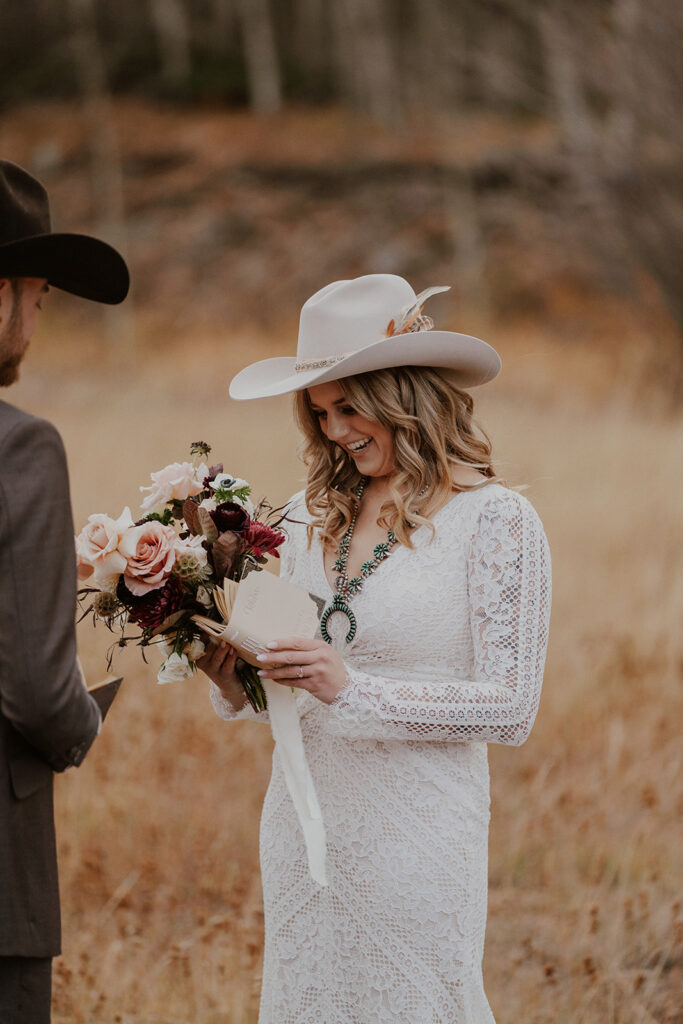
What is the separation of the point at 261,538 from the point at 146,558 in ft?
0.88

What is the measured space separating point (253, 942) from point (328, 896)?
133 centimetres

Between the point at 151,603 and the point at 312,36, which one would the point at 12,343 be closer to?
the point at 151,603

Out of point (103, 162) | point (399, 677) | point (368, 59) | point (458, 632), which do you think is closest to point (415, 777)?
point (399, 677)

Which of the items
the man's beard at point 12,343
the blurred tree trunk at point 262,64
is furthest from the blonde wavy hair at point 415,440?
the blurred tree trunk at point 262,64

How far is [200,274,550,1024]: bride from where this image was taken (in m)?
2.37

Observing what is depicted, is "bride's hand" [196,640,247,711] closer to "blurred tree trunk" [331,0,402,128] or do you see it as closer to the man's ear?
the man's ear

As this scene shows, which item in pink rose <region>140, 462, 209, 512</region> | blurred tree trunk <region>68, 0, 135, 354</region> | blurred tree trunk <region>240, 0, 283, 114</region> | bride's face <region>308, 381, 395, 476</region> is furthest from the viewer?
blurred tree trunk <region>240, 0, 283, 114</region>

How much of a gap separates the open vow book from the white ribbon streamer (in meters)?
0.16

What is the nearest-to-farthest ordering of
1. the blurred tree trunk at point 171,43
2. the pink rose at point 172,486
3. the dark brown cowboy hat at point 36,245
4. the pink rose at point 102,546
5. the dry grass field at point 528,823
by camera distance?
the dark brown cowboy hat at point 36,245 → the pink rose at point 102,546 → the pink rose at point 172,486 → the dry grass field at point 528,823 → the blurred tree trunk at point 171,43

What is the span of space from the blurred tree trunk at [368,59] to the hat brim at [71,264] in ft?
82.7

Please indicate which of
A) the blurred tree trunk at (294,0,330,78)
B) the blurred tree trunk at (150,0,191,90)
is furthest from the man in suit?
the blurred tree trunk at (294,0,330,78)

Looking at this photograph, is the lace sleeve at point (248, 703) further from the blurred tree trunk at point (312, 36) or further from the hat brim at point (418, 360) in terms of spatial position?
the blurred tree trunk at point (312, 36)

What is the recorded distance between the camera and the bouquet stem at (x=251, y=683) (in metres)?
2.38

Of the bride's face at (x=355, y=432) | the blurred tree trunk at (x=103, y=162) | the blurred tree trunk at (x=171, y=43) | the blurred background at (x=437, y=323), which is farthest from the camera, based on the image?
the blurred tree trunk at (x=171, y=43)
